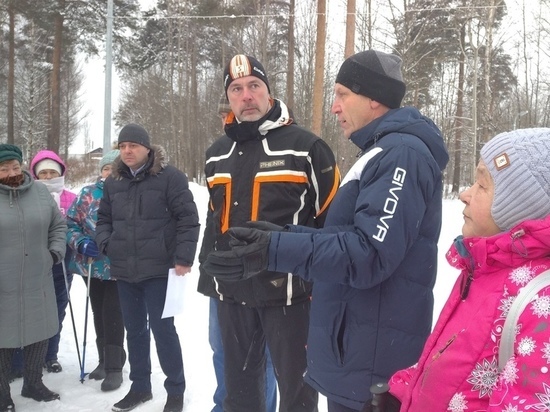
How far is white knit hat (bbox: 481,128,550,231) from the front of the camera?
118 centimetres

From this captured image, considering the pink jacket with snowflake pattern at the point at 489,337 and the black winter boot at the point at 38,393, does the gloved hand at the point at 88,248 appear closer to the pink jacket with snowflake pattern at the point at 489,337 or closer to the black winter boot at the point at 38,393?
the black winter boot at the point at 38,393

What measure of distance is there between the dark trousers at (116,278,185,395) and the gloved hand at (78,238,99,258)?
477 millimetres

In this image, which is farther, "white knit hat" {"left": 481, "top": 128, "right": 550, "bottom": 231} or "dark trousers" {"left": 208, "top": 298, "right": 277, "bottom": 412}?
"dark trousers" {"left": 208, "top": 298, "right": 277, "bottom": 412}

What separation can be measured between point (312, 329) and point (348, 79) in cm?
94

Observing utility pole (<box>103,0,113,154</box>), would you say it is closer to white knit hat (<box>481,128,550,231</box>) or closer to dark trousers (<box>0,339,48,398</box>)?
dark trousers (<box>0,339,48,398</box>)

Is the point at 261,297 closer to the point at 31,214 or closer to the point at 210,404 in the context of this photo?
the point at 210,404

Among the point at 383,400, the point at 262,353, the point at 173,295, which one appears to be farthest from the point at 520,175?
the point at 173,295

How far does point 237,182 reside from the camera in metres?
2.56

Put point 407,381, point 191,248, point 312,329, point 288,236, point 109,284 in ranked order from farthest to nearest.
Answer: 1. point 109,284
2. point 191,248
3. point 312,329
4. point 288,236
5. point 407,381

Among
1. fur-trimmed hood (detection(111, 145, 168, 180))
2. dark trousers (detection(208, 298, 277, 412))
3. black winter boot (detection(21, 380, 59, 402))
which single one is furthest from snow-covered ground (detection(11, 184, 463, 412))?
fur-trimmed hood (detection(111, 145, 168, 180))

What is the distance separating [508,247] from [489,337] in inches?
8.4

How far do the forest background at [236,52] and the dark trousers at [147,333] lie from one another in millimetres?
9306

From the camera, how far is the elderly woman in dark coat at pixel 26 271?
3.37 meters

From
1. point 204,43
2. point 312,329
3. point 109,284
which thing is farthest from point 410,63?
point 312,329
